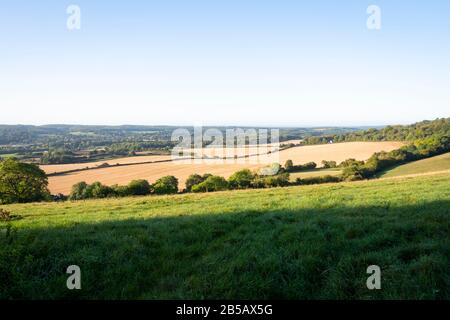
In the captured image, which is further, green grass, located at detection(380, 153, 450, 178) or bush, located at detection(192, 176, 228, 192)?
bush, located at detection(192, 176, 228, 192)

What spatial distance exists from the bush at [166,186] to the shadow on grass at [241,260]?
39.9 metres

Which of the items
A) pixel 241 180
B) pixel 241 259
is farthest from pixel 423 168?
pixel 241 259

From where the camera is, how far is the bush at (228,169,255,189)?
1802 inches

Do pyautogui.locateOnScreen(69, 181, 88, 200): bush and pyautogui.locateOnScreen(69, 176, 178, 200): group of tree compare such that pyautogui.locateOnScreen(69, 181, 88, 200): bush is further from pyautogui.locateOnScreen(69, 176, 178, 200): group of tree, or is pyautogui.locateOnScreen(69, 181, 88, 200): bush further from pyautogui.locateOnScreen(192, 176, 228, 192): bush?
pyautogui.locateOnScreen(192, 176, 228, 192): bush

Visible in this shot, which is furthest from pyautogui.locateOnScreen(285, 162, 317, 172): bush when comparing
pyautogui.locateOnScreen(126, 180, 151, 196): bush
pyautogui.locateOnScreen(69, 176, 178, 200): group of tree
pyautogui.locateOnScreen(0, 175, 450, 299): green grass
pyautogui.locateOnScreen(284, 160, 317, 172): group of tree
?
pyautogui.locateOnScreen(0, 175, 450, 299): green grass

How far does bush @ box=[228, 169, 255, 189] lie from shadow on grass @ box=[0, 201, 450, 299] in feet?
118

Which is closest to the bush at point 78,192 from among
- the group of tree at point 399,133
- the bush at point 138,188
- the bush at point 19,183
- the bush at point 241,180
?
the bush at point 138,188

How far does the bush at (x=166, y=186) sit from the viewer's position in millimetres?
49312

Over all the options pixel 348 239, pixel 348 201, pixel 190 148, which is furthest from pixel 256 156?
pixel 348 239

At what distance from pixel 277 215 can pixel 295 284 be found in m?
5.63

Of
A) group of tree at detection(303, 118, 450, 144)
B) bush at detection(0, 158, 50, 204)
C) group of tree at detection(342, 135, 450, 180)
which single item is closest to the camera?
bush at detection(0, 158, 50, 204)

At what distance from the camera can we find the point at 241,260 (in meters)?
6.30

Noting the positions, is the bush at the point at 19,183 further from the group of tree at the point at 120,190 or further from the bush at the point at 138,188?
the bush at the point at 138,188

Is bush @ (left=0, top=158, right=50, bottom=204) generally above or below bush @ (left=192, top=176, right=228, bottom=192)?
above
